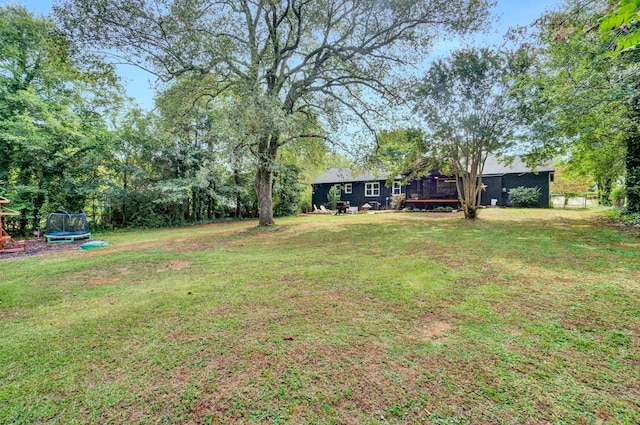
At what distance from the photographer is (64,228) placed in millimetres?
9922

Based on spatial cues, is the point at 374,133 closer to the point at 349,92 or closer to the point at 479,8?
the point at 349,92

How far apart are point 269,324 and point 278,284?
1.30 m

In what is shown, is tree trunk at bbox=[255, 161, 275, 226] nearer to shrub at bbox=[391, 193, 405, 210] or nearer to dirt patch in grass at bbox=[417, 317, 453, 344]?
dirt patch in grass at bbox=[417, 317, 453, 344]

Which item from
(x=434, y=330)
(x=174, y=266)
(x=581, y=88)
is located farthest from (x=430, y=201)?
(x=434, y=330)

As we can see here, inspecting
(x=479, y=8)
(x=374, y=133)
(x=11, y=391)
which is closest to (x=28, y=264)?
(x=11, y=391)

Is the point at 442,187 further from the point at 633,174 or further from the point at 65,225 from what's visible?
the point at 65,225

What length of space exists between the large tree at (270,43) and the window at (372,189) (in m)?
12.4

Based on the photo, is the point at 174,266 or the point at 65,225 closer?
the point at 174,266

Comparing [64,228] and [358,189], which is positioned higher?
[358,189]

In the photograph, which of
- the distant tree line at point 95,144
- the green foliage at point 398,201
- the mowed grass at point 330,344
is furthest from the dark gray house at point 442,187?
the mowed grass at point 330,344

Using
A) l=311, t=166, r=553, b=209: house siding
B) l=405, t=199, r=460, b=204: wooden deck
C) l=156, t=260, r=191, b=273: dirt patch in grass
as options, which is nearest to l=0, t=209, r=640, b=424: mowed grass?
l=156, t=260, r=191, b=273: dirt patch in grass

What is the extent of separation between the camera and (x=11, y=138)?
9750 millimetres

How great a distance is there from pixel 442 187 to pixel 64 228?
20.8 meters

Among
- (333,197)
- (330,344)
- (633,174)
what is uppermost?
(633,174)
